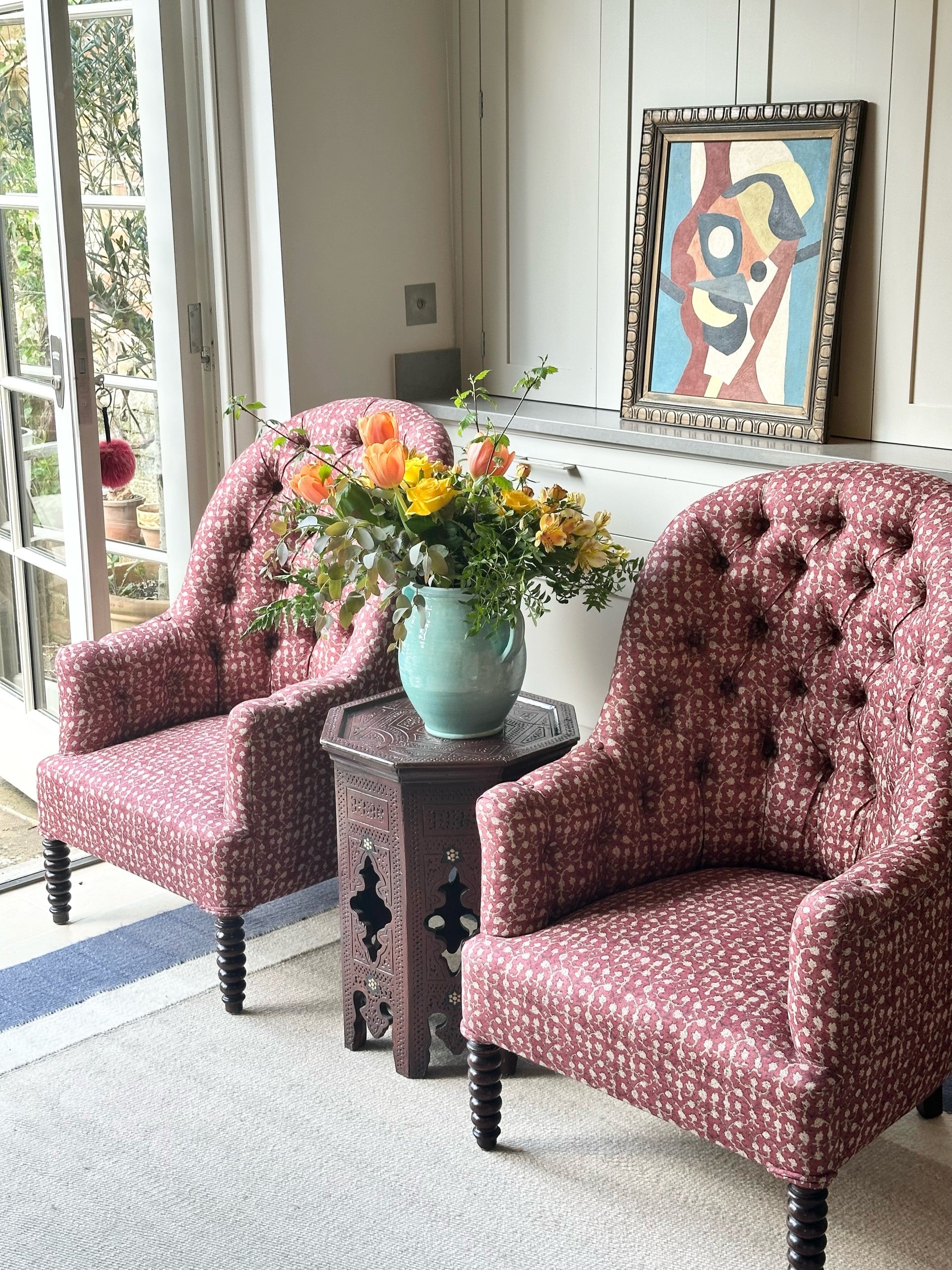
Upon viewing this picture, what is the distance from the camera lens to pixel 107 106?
321cm

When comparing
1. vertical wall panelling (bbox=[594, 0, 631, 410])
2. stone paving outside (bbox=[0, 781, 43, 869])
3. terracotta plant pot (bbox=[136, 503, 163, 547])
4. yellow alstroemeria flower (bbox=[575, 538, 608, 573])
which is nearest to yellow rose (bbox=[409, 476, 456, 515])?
yellow alstroemeria flower (bbox=[575, 538, 608, 573])

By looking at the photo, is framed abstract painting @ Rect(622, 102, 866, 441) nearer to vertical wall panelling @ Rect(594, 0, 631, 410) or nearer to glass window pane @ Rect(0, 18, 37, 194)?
vertical wall panelling @ Rect(594, 0, 631, 410)

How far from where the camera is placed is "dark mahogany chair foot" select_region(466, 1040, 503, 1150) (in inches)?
82.7

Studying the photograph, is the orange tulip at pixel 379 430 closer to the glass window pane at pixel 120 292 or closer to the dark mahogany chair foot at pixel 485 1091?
the dark mahogany chair foot at pixel 485 1091

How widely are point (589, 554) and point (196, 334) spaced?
1521mm

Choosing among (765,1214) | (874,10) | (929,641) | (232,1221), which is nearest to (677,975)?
(765,1214)

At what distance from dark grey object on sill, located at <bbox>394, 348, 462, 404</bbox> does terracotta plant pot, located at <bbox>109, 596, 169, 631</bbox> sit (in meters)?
0.81

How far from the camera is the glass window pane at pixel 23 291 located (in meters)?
3.23

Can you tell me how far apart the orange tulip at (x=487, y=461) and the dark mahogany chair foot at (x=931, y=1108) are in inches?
47.7

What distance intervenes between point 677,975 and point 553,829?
0.30 m

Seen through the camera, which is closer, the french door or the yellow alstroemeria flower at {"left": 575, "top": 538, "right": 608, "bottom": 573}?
the yellow alstroemeria flower at {"left": 575, "top": 538, "right": 608, "bottom": 573}

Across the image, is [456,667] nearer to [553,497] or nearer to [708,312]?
[553,497]

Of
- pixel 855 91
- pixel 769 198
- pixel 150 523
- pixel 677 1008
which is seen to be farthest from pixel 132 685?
pixel 855 91


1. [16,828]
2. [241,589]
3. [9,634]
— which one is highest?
[241,589]
